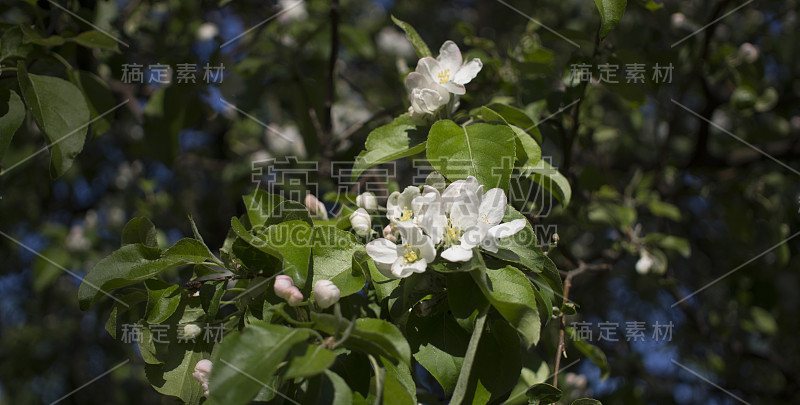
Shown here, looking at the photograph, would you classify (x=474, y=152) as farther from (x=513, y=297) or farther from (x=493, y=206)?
(x=513, y=297)

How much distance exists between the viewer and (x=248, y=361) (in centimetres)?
101

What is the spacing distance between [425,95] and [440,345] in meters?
0.63

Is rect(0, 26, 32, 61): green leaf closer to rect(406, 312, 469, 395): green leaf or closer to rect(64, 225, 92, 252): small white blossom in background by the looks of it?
rect(406, 312, 469, 395): green leaf

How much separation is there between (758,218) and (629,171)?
2.64 feet

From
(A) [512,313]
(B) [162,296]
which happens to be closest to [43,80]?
(B) [162,296]

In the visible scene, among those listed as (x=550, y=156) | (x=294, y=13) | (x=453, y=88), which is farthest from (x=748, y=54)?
(x=294, y=13)

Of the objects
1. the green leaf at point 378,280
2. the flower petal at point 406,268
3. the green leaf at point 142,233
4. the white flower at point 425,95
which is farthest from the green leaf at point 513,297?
the green leaf at point 142,233

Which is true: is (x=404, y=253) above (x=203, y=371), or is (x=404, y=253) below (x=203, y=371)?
above

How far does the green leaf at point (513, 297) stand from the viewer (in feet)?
3.55

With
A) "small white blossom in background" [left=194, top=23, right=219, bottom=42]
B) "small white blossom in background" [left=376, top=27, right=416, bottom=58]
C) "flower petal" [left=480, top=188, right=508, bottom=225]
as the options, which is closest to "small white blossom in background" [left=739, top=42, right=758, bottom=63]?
"flower petal" [left=480, top=188, right=508, bottom=225]

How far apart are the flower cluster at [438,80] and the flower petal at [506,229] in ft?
1.32

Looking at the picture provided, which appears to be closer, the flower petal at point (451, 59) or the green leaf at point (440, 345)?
the green leaf at point (440, 345)

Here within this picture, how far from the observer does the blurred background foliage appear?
7.39 feet

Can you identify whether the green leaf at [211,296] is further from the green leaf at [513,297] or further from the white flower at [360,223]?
the green leaf at [513,297]
